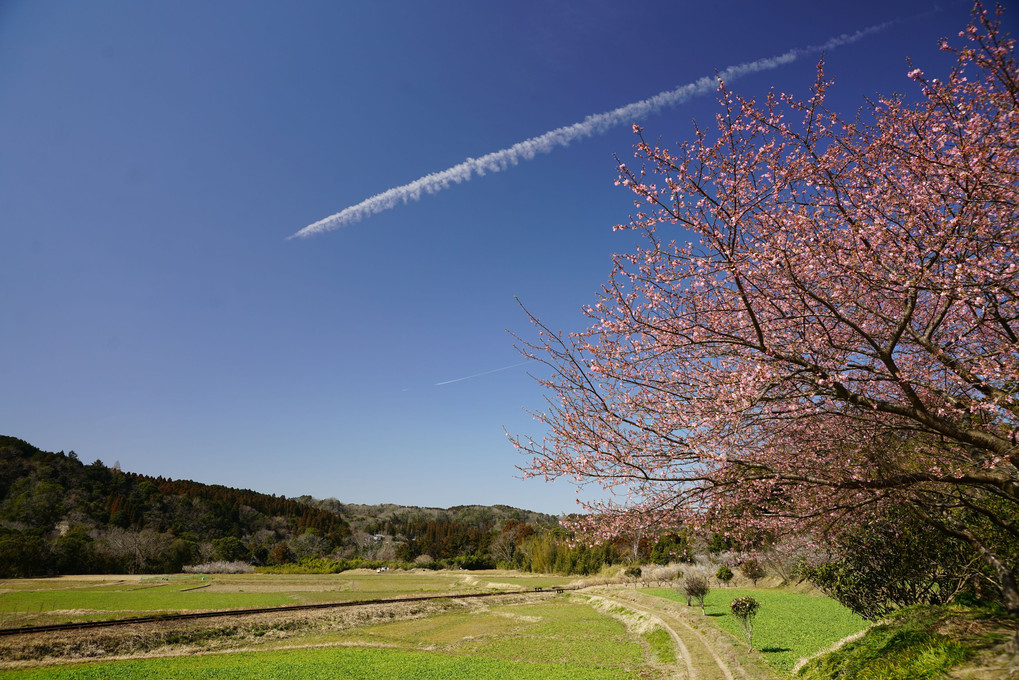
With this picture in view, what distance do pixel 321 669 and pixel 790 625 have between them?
22.4 metres

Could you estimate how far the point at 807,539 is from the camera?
1202 cm

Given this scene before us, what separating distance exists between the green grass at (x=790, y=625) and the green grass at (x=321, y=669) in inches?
238

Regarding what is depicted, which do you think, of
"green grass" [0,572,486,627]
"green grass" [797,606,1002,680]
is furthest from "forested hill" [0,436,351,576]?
"green grass" [797,606,1002,680]

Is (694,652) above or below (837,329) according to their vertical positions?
below

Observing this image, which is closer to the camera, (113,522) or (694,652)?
(694,652)

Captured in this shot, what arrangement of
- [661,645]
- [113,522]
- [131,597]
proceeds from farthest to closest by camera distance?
[113,522], [131,597], [661,645]

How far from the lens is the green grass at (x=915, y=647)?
862cm

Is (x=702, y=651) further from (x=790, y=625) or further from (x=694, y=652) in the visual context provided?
(x=790, y=625)

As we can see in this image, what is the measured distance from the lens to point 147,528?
78.8m

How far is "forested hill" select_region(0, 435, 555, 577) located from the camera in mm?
57844

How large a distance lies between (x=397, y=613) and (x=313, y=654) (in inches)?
587

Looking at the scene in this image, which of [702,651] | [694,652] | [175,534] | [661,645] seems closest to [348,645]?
[661,645]

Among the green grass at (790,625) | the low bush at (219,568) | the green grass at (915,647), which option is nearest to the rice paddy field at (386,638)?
the green grass at (790,625)

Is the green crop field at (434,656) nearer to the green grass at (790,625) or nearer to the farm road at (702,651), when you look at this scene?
the farm road at (702,651)
